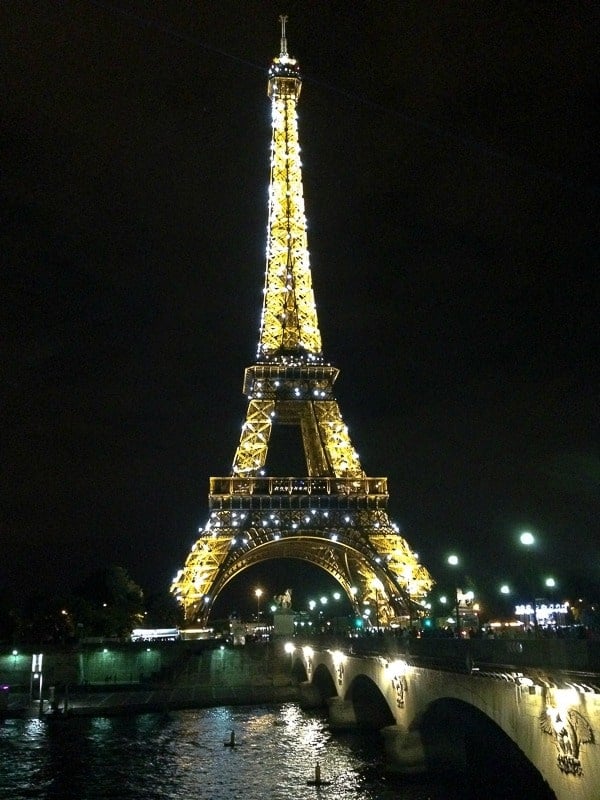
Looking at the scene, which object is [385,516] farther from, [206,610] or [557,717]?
[557,717]

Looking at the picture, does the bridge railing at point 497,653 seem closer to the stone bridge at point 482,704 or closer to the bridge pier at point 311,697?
the stone bridge at point 482,704

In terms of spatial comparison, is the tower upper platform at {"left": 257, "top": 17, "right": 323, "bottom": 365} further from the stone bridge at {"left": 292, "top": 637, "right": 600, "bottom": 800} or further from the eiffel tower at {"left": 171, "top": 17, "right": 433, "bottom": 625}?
the stone bridge at {"left": 292, "top": 637, "right": 600, "bottom": 800}

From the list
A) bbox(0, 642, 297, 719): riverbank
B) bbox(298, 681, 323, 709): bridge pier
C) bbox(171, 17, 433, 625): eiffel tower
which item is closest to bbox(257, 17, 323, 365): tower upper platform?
bbox(171, 17, 433, 625): eiffel tower

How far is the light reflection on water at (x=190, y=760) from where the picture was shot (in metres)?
28.9

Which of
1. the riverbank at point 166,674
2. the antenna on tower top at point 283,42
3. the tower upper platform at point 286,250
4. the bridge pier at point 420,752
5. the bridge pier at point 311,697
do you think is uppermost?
the antenna on tower top at point 283,42

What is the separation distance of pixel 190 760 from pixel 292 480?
37.8 m

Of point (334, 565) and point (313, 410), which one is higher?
point (313, 410)

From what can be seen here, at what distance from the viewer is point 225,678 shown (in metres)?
63.1

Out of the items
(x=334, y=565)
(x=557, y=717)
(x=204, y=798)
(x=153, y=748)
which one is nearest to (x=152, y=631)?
(x=334, y=565)

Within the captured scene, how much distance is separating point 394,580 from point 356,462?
12427mm

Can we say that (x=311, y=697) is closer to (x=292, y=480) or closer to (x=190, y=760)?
(x=190, y=760)

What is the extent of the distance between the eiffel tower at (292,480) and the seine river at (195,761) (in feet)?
63.9

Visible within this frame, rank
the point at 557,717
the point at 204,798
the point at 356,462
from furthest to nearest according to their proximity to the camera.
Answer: the point at 356,462, the point at 204,798, the point at 557,717

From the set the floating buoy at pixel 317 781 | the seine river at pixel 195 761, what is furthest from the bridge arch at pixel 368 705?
the floating buoy at pixel 317 781
